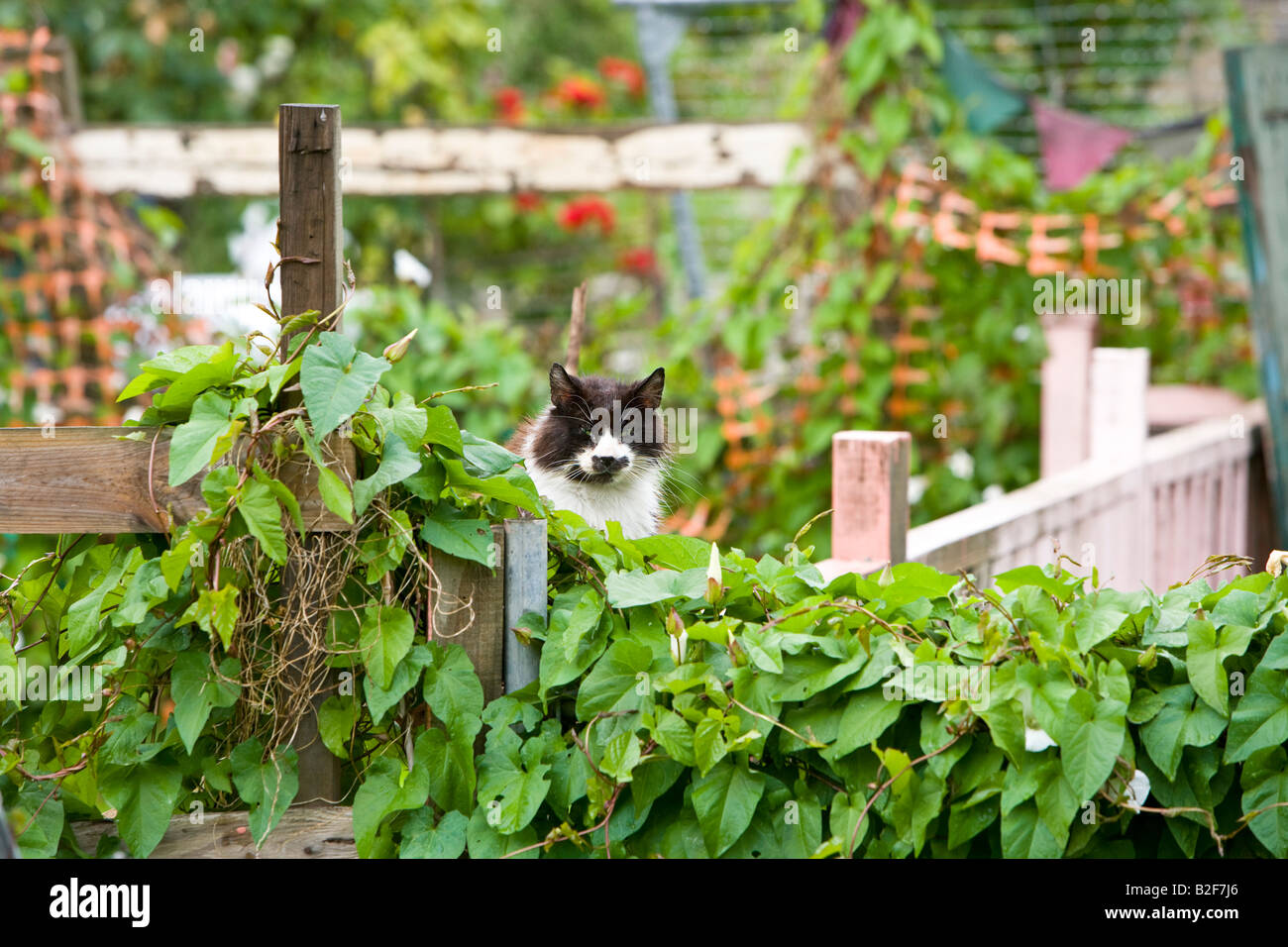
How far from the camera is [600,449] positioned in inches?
103

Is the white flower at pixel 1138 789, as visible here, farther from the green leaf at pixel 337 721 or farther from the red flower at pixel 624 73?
the red flower at pixel 624 73

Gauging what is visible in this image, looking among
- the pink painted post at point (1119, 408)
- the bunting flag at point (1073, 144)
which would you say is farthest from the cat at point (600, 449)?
the bunting flag at point (1073, 144)

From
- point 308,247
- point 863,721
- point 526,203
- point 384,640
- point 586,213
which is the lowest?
point 863,721

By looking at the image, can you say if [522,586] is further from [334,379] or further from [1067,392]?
[1067,392]

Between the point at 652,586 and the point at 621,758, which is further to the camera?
the point at 652,586

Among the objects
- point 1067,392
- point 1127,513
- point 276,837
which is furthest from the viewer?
point 1067,392

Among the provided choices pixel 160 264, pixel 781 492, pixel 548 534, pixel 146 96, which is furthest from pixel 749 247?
pixel 146 96

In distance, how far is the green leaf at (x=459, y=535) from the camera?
174 cm

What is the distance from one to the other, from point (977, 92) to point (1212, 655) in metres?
3.53

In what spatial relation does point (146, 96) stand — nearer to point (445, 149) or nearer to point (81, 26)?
point (81, 26)

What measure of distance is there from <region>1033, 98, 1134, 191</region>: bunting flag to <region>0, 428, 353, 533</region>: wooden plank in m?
4.14

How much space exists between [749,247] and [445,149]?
129 centimetres

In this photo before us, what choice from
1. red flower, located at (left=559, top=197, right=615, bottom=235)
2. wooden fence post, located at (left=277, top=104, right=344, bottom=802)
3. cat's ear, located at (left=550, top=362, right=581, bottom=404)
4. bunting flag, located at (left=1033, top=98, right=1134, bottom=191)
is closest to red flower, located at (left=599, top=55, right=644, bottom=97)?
red flower, located at (left=559, top=197, right=615, bottom=235)

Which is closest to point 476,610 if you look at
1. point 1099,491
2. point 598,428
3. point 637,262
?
point 598,428
